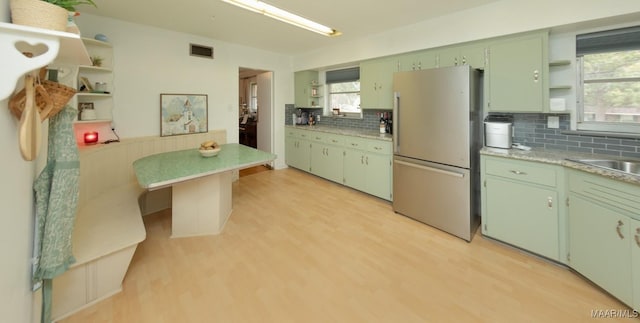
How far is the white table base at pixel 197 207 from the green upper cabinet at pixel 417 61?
9.00 feet

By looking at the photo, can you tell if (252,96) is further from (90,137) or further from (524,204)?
(524,204)

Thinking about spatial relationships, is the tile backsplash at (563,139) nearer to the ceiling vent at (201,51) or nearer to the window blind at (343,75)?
the window blind at (343,75)

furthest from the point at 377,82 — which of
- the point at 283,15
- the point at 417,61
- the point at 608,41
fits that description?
the point at 608,41

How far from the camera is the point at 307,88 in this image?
529 centimetres

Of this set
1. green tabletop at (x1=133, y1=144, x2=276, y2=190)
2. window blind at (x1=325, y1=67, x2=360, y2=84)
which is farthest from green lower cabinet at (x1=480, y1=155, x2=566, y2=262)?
window blind at (x1=325, y1=67, x2=360, y2=84)

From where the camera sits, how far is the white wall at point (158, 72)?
3418mm

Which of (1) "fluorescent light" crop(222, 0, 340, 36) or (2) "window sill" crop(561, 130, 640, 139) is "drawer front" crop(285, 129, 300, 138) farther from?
(2) "window sill" crop(561, 130, 640, 139)

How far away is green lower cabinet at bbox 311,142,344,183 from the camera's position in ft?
14.5

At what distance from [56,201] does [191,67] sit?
3.33m

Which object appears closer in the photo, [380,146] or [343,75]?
[380,146]

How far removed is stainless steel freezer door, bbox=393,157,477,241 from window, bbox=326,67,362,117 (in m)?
1.89

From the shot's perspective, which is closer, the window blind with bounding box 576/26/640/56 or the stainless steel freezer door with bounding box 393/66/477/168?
the window blind with bounding box 576/26/640/56

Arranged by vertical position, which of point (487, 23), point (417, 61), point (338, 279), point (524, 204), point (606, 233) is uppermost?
point (487, 23)

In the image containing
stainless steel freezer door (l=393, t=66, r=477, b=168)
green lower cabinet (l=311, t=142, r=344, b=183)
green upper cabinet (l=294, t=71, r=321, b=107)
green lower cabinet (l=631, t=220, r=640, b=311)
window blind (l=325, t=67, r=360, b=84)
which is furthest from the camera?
green upper cabinet (l=294, t=71, r=321, b=107)
